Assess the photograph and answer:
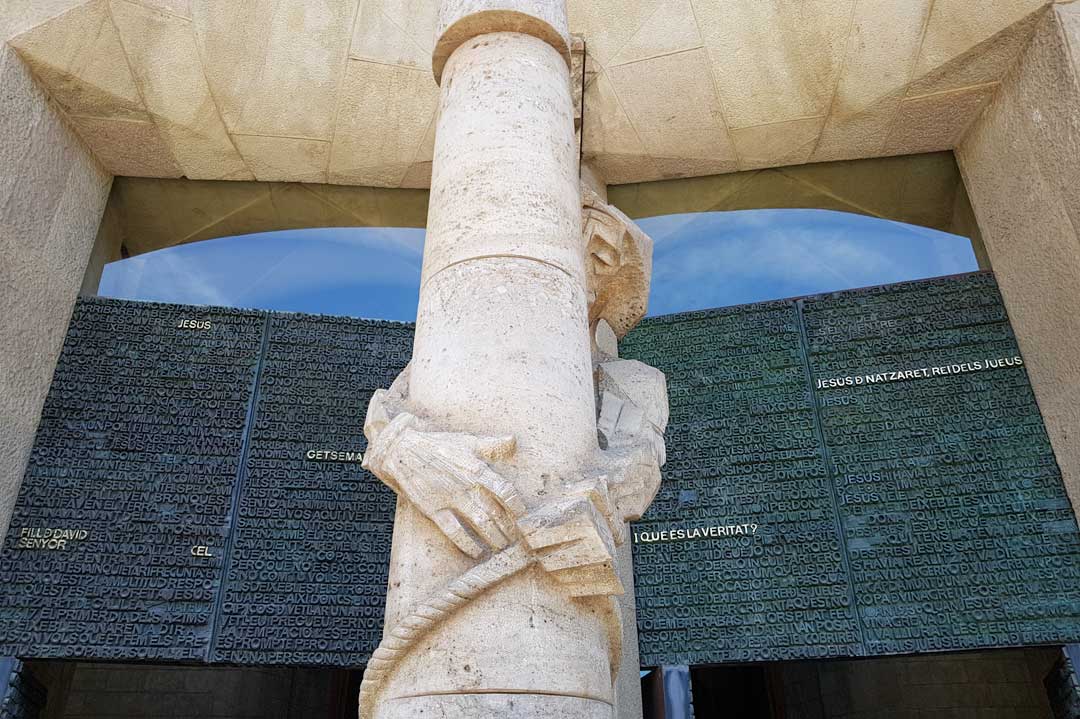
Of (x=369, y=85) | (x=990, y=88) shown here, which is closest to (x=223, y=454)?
(x=369, y=85)

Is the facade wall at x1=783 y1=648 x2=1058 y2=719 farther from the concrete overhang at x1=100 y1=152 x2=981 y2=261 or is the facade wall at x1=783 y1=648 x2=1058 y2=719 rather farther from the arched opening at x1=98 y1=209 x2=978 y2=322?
the concrete overhang at x1=100 y1=152 x2=981 y2=261

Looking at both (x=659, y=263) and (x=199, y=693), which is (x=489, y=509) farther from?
(x=199, y=693)

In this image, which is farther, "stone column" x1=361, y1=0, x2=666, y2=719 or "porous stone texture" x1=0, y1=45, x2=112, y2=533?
"porous stone texture" x1=0, y1=45, x2=112, y2=533

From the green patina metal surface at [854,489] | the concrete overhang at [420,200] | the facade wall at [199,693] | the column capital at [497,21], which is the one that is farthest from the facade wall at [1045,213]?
the facade wall at [199,693]

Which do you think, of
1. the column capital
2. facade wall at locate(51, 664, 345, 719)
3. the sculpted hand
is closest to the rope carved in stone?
the sculpted hand

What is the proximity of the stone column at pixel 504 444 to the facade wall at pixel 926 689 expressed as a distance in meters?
6.97

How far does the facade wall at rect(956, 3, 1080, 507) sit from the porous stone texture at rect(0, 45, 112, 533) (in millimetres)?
8176

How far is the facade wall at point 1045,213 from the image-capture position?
251 inches

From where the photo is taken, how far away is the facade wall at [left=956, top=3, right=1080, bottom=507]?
6.37 m

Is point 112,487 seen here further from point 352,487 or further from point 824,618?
point 824,618

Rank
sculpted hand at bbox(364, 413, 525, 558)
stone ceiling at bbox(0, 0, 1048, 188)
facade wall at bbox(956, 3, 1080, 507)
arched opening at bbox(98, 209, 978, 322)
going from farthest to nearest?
1. arched opening at bbox(98, 209, 978, 322)
2. stone ceiling at bbox(0, 0, 1048, 188)
3. facade wall at bbox(956, 3, 1080, 507)
4. sculpted hand at bbox(364, 413, 525, 558)

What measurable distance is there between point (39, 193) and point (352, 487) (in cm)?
376

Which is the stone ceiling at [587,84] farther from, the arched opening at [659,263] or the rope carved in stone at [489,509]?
the rope carved in stone at [489,509]

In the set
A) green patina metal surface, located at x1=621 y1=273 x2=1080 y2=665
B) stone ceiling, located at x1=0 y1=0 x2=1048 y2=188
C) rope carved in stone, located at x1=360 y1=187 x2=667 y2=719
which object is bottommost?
rope carved in stone, located at x1=360 y1=187 x2=667 y2=719
